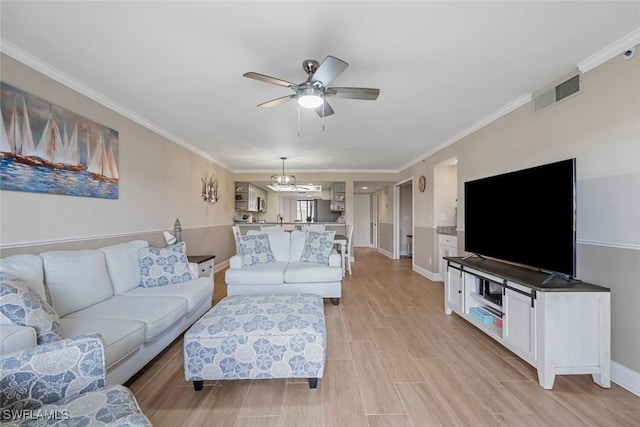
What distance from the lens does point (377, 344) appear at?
8.33ft

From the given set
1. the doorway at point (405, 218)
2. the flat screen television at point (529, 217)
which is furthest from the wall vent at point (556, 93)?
the doorway at point (405, 218)

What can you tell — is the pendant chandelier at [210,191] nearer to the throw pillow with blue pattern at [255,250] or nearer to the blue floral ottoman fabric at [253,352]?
the throw pillow with blue pattern at [255,250]

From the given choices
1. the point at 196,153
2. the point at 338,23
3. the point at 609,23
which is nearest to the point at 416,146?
the point at 609,23

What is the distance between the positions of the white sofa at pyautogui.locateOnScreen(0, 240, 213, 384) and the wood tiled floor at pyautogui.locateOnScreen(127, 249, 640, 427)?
26 cm

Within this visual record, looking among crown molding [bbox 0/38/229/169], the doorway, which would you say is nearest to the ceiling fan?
crown molding [bbox 0/38/229/169]

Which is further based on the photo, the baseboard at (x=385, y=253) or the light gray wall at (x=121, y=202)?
the baseboard at (x=385, y=253)

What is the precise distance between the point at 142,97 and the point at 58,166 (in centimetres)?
101

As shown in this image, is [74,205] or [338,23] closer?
[338,23]

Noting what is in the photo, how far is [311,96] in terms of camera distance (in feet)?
6.79

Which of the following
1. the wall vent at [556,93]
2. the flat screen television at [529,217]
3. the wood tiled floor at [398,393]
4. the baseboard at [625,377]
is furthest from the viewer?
the wall vent at [556,93]

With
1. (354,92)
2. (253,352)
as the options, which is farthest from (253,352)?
(354,92)

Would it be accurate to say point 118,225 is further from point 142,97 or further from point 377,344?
point 377,344

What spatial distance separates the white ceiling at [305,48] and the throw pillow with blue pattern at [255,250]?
168cm

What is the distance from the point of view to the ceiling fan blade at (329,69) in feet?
5.69
